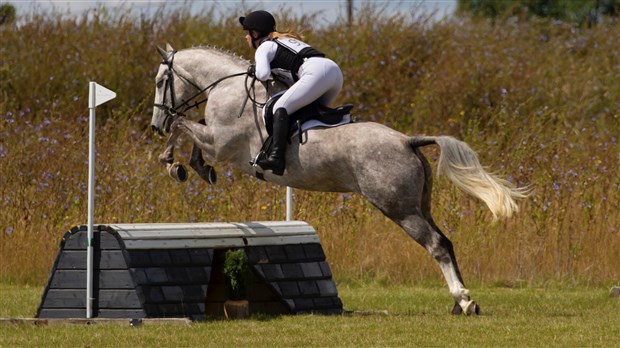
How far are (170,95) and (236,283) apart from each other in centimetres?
160

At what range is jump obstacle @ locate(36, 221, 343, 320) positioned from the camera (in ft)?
26.8

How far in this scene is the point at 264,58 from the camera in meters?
8.61

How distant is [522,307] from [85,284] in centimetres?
337

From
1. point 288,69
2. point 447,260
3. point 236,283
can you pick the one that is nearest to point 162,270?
point 236,283

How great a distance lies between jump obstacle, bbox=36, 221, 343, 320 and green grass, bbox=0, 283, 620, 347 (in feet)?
0.74

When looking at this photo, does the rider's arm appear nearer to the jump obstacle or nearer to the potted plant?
the jump obstacle

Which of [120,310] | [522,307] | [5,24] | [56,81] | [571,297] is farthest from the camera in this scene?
[5,24]

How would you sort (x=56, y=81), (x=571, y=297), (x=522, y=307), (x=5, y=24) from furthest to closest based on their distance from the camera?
(x=5, y=24), (x=56, y=81), (x=571, y=297), (x=522, y=307)

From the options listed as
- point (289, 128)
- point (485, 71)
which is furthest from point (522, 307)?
point (485, 71)

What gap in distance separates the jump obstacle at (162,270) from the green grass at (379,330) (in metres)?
0.23

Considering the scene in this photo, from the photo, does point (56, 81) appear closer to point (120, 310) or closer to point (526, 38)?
point (526, 38)

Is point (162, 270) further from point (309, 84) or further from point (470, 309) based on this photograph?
point (470, 309)

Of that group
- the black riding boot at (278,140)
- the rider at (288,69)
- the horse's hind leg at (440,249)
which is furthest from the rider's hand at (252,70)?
the horse's hind leg at (440,249)

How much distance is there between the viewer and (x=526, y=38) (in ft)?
64.0
